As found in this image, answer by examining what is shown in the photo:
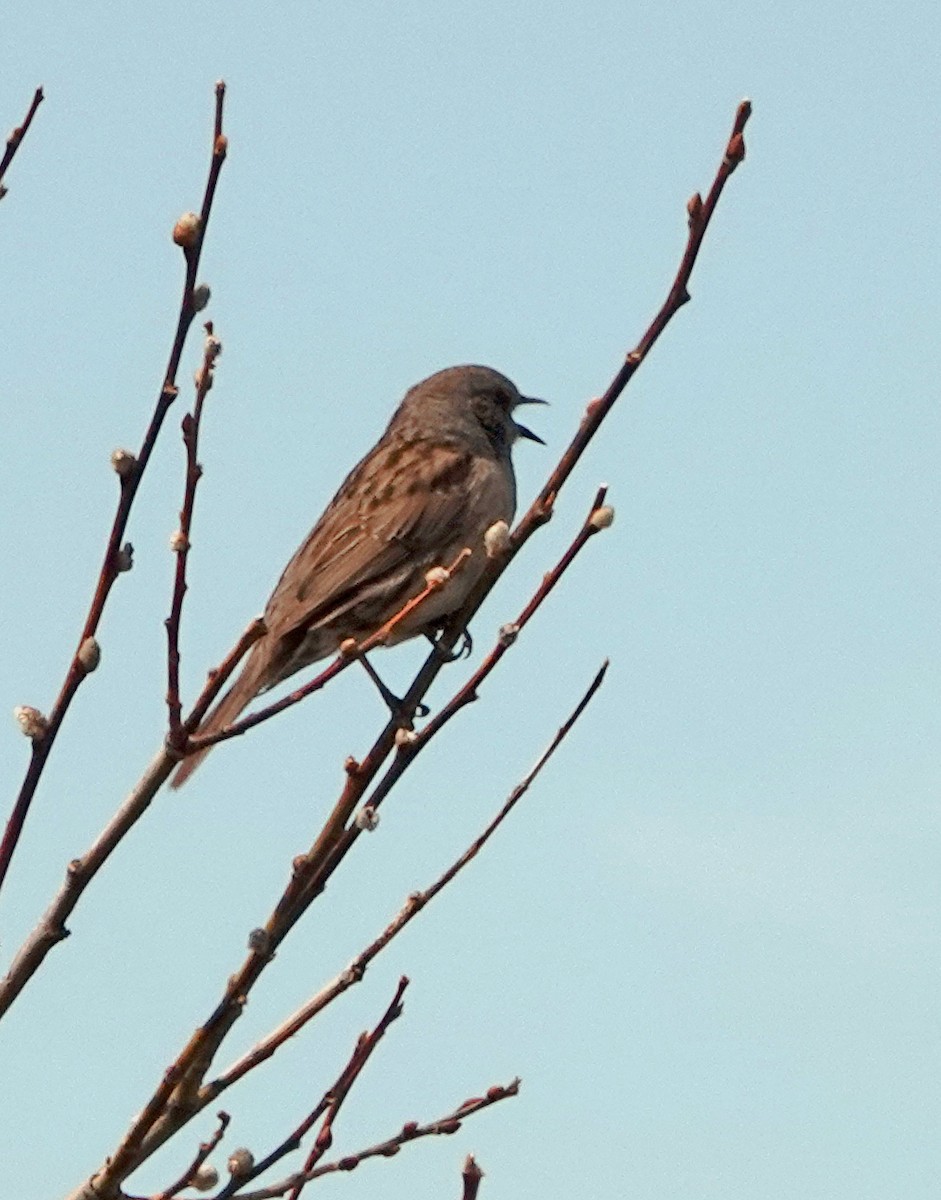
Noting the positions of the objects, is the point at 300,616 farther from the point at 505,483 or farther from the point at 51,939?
the point at 51,939

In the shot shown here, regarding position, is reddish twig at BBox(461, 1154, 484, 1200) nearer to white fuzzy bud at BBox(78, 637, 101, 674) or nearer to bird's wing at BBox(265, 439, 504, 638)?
white fuzzy bud at BBox(78, 637, 101, 674)

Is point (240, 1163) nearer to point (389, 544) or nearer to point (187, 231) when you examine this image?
point (187, 231)

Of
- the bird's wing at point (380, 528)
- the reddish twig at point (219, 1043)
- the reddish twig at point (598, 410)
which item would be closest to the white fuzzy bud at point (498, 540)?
the reddish twig at point (598, 410)

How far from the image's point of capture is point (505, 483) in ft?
27.8

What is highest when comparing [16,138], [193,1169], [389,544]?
[389,544]

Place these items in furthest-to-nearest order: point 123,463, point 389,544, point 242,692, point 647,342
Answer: point 389,544
point 242,692
point 647,342
point 123,463

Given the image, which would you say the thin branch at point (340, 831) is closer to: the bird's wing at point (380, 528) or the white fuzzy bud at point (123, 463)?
the white fuzzy bud at point (123, 463)

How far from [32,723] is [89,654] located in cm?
14

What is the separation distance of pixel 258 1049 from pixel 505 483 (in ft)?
17.5

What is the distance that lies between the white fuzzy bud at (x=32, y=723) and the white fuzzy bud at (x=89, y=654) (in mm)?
102

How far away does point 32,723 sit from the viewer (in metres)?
2.91

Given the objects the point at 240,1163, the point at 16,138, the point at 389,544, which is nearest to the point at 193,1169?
the point at 240,1163

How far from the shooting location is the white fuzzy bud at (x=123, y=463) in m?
2.89

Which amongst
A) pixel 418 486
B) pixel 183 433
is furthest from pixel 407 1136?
pixel 418 486
